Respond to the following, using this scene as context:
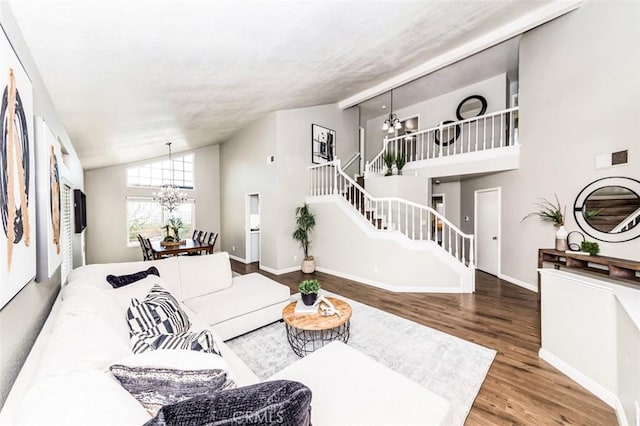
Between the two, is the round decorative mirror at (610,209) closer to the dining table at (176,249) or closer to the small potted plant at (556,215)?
the small potted plant at (556,215)

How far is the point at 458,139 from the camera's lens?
239 inches

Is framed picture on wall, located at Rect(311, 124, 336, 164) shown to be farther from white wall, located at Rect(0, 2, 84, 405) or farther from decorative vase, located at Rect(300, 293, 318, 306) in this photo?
white wall, located at Rect(0, 2, 84, 405)

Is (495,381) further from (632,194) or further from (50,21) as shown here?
(50,21)

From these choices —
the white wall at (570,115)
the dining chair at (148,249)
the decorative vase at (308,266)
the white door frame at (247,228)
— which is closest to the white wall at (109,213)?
the dining chair at (148,249)

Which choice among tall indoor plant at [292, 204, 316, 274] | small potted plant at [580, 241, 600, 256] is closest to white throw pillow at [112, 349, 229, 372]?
small potted plant at [580, 241, 600, 256]

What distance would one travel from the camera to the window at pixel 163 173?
6886 mm

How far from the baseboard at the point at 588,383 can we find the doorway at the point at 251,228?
5.78 m

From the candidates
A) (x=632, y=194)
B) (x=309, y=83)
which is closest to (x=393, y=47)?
(x=309, y=83)

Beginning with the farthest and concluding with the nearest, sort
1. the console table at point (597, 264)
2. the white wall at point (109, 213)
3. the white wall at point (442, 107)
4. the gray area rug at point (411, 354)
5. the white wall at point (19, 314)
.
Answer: the white wall at point (109, 213), the white wall at point (442, 107), the console table at point (597, 264), the gray area rug at point (411, 354), the white wall at point (19, 314)

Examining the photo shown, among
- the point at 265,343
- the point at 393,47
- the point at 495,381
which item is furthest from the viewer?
the point at 393,47

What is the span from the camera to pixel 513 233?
4.60 meters

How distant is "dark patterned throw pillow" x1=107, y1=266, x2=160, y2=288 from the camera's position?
90.1 inches

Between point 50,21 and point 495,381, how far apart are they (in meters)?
4.08

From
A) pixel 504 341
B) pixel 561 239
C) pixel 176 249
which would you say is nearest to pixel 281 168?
pixel 176 249
